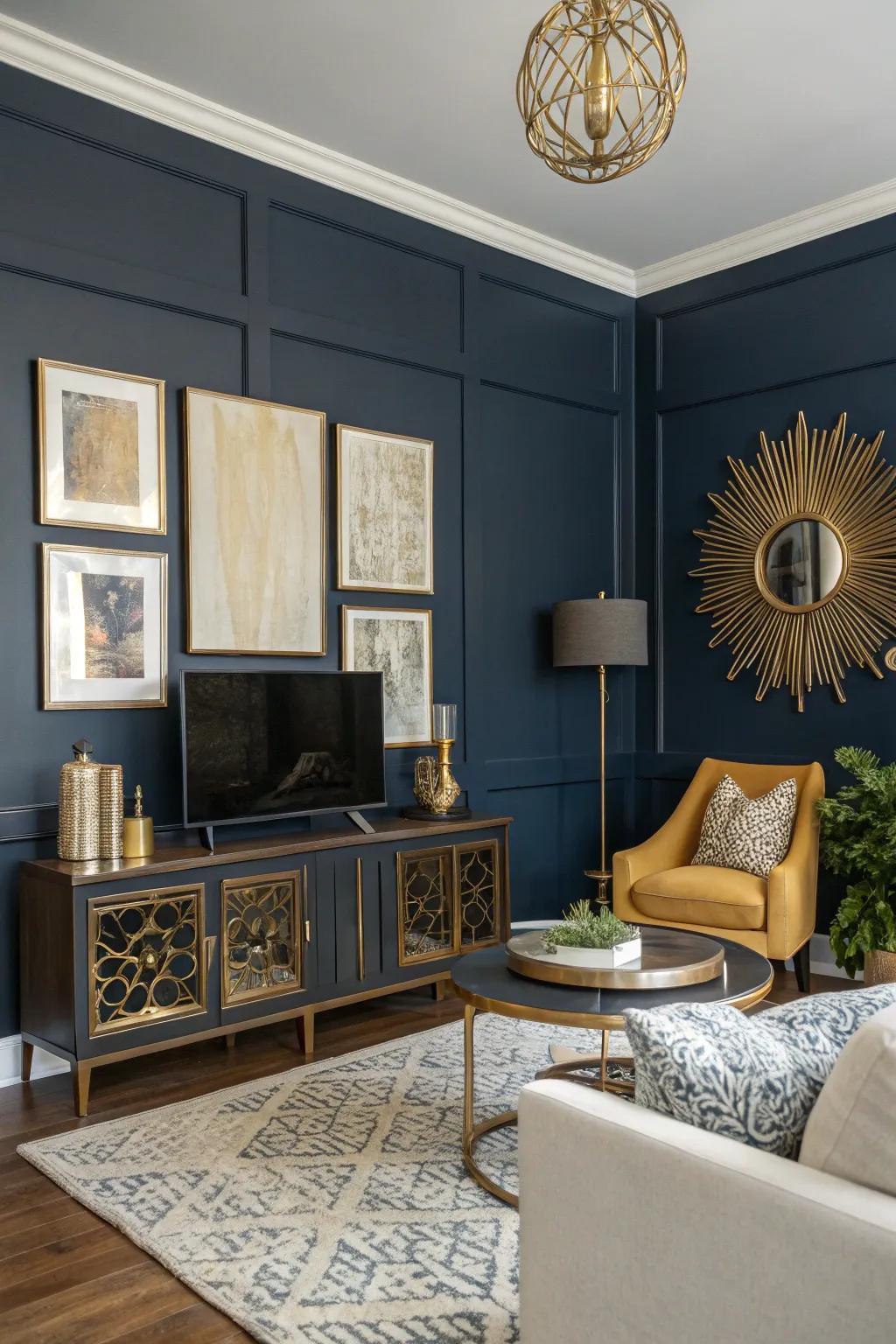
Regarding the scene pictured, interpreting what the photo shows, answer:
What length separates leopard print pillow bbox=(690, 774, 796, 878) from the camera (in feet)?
14.1

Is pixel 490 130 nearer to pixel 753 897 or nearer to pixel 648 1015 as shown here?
pixel 753 897

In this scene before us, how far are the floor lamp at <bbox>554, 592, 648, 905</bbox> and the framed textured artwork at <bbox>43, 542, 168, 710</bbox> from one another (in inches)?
73.5

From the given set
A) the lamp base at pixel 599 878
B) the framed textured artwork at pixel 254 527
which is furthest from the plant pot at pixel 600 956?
the lamp base at pixel 599 878

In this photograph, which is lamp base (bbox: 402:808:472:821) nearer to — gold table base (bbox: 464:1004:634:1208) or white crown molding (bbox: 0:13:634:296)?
gold table base (bbox: 464:1004:634:1208)

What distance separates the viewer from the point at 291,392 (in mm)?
4133

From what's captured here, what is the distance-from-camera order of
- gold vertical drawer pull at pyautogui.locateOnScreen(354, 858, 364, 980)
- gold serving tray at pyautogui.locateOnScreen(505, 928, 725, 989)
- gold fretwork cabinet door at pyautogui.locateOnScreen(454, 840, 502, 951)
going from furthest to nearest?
gold fretwork cabinet door at pyautogui.locateOnScreen(454, 840, 502, 951) < gold vertical drawer pull at pyautogui.locateOnScreen(354, 858, 364, 980) < gold serving tray at pyautogui.locateOnScreen(505, 928, 725, 989)

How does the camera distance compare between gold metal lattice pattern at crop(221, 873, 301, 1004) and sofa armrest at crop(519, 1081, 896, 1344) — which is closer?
sofa armrest at crop(519, 1081, 896, 1344)

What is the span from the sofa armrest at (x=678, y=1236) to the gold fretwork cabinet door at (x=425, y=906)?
→ 2.30m

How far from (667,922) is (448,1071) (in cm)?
127

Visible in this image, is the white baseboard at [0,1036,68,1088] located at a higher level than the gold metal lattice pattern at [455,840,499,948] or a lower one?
lower

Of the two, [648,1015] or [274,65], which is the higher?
[274,65]

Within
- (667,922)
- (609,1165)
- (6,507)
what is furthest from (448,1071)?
(6,507)

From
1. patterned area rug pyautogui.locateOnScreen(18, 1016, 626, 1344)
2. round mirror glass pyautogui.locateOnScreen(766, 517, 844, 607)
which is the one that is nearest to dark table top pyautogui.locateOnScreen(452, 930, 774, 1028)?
patterned area rug pyautogui.locateOnScreen(18, 1016, 626, 1344)

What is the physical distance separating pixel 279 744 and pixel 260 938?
672 millimetres
